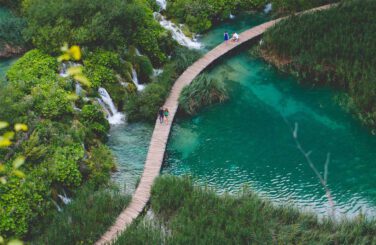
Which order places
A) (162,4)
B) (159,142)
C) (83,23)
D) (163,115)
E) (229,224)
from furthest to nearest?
(162,4) < (83,23) < (163,115) < (159,142) < (229,224)

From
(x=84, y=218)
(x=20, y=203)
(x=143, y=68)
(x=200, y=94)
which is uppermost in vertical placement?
(x=143, y=68)

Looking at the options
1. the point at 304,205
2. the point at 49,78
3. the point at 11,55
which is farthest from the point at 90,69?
the point at 304,205

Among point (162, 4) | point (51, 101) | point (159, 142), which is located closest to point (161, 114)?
point (159, 142)

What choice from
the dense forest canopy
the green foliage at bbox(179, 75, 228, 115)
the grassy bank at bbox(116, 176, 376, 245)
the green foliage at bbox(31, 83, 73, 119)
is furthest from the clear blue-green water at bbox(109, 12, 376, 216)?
the green foliage at bbox(31, 83, 73, 119)

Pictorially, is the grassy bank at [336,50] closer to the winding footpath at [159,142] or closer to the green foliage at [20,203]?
the winding footpath at [159,142]

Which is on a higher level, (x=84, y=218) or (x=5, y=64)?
(x=5, y=64)

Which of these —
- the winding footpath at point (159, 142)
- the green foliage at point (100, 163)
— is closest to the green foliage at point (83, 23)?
the winding footpath at point (159, 142)

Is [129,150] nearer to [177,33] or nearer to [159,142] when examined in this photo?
[159,142]

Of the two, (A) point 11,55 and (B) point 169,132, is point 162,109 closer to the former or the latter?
(B) point 169,132
